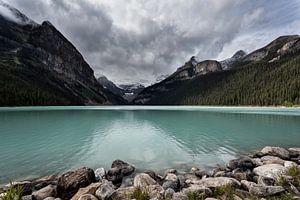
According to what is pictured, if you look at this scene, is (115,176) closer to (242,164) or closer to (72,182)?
(72,182)

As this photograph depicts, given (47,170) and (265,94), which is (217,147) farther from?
(265,94)

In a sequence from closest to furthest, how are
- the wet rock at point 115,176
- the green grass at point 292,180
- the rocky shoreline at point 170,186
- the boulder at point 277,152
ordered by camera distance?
the rocky shoreline at point 170,186 < the green grass at point 292,180 < the wet rock at point 115,176 < the boulder at point 277,152

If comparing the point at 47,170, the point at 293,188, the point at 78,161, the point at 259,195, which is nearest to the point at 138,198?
the point at 259,195

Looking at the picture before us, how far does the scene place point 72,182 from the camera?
11.4 metres

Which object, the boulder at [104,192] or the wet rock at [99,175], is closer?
the boulder at [104,192]

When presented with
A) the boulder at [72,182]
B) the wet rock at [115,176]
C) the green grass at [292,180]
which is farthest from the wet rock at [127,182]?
the green grass at [292,180]

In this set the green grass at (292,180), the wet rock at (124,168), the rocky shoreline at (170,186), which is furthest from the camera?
the wet rock at (124,168)

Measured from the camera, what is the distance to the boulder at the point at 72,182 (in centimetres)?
1087

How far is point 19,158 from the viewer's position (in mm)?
18422

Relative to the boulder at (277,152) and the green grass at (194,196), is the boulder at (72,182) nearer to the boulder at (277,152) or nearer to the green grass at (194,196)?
the green grass at (194,196)

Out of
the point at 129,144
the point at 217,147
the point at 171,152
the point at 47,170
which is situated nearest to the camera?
the point at 47,170

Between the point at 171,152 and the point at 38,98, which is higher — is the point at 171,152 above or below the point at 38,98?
below

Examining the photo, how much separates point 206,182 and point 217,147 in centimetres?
1390

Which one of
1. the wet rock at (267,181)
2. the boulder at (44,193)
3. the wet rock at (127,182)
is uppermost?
the wet rock at (267,181)
